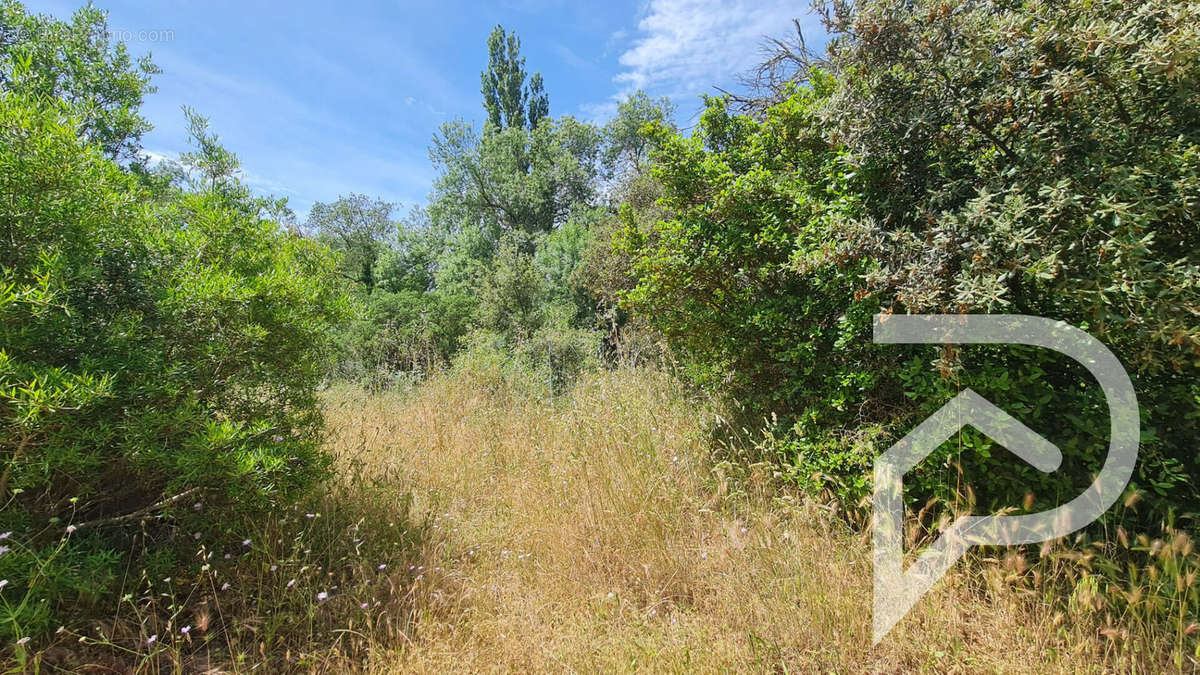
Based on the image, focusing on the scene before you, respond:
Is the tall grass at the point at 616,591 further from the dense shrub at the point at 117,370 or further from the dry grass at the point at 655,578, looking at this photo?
the dense shrub at the point at 117,370

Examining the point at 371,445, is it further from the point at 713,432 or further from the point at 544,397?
the point at 713,432

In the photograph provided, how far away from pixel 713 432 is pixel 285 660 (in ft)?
8.78

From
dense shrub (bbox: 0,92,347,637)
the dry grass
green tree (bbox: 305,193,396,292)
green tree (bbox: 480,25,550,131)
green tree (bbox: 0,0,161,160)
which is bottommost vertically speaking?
the dry grass

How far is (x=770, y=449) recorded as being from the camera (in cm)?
279

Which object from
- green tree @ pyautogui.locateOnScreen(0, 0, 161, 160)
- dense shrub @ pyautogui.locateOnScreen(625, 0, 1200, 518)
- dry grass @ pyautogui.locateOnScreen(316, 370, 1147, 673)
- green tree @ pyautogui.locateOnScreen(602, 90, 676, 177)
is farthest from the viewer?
green tree @ pyautogui.locateOnScreen(602, 90, 676, 177)

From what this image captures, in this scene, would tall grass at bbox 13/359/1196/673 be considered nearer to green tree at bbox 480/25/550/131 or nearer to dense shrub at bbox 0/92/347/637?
dense shrub at bbox 0/92/347/637

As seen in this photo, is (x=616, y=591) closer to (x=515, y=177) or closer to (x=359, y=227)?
(x=515, y=177)

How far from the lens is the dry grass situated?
1.82 meters

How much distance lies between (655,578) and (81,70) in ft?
16.1

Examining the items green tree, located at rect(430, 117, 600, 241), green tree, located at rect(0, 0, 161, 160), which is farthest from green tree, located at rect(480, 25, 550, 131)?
green tree, located at rect(0, 0, 161, 160)

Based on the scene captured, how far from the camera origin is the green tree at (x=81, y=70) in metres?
2.57

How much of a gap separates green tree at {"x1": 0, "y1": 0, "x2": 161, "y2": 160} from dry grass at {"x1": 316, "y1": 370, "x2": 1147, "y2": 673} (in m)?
2.66

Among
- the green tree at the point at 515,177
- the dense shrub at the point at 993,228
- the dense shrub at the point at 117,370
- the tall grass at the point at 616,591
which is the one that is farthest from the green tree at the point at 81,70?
the green tree at the point at 515,177

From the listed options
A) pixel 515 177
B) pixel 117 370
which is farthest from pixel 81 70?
pixel 515 177
